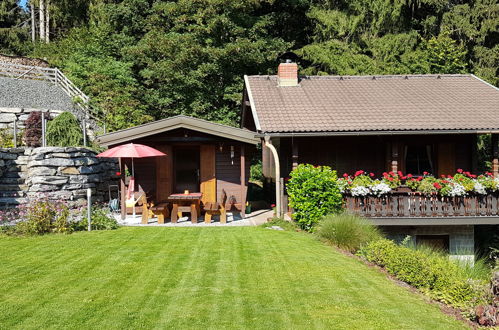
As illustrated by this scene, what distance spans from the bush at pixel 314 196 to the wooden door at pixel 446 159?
5.27 meters

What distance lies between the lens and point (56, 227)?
10.4m

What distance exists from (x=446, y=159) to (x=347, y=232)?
6.84 meters

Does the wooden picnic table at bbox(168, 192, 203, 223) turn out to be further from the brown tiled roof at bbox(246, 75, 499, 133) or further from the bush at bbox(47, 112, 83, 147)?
the bush at bbox(47, 112, 83, 147)

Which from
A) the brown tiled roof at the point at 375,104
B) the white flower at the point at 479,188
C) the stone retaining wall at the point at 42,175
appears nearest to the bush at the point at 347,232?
the brown tiled roof at the point at 375,104

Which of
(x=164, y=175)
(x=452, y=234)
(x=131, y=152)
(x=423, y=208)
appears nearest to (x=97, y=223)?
(x=131, y=152)

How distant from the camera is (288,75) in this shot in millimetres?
16266

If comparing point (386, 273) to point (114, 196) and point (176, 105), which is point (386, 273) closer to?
point (114, 196)

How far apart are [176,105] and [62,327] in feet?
71.3

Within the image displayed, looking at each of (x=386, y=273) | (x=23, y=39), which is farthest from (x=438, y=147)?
(x=23, y=39)

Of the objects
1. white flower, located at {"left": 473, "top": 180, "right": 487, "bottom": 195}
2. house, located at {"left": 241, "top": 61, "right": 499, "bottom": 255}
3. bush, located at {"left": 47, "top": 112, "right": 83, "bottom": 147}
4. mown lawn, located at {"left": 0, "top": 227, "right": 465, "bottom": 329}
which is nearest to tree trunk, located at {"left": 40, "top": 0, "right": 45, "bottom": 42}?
bush, located at {"left": 47, "top": 112, "right": 83, "bottom": 147}

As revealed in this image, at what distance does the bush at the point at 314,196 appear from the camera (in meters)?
11.2

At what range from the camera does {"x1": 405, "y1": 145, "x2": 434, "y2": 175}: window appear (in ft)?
48.5

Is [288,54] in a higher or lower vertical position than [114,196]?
higher

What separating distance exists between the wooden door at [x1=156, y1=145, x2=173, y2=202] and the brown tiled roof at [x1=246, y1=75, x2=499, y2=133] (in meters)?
3.27
